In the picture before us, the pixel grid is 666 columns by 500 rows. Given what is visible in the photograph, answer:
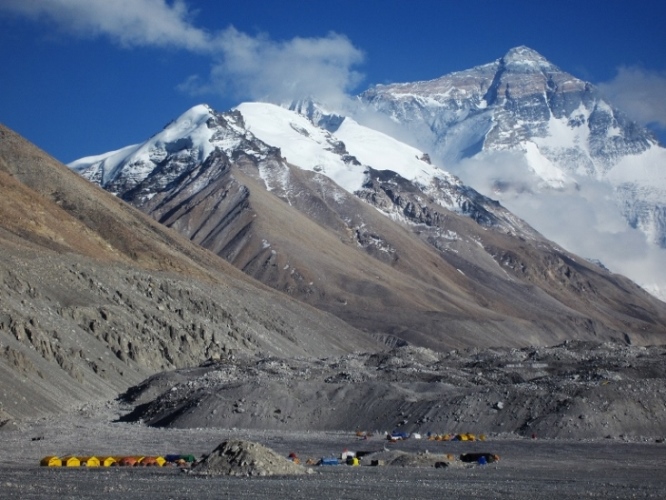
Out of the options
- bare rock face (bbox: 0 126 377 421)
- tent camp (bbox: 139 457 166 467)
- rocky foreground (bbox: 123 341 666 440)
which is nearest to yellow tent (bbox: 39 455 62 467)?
tent camp (bbox: 139 457 166 467)

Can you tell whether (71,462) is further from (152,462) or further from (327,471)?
(327,471)

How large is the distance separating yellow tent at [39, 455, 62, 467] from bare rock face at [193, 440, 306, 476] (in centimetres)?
715

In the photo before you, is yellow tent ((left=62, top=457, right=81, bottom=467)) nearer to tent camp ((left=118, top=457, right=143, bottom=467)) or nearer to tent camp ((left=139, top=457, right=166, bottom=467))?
tent camp ((left=118, top=457, right=143, bottom=467))

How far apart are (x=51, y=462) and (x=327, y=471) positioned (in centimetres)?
1271

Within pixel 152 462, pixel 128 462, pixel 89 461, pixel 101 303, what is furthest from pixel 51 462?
pixel 101 303

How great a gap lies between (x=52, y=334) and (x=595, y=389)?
4464cm

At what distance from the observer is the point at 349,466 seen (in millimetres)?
54469

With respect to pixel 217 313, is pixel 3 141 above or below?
above

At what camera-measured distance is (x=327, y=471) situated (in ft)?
169

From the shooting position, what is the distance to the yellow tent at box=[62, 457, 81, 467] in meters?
51.8

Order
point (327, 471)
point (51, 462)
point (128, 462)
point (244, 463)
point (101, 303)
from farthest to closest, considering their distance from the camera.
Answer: point (101, 303), point (128, 462), point (327, 471), point (51, 462), point (244, 463)

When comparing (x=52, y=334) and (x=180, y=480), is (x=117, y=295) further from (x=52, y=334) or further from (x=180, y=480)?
(x=180, y=480)

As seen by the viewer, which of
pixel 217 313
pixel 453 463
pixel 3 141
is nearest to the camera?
pixel 453 463

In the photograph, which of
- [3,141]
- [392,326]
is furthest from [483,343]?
[3,141]
